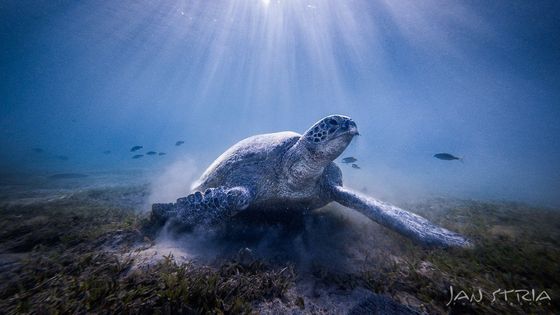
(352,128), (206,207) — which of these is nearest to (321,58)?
(352,128)

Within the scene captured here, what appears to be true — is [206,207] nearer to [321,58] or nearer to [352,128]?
[352,128]

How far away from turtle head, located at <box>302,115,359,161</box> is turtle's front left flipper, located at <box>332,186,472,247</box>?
953mm

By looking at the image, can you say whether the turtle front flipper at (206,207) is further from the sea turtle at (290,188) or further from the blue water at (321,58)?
the blue water at (321,58)

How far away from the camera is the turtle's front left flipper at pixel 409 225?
3027mm

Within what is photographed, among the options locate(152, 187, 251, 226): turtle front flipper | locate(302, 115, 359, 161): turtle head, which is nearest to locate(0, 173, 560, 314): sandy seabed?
locate(152, 187, 251, 226): turtle front flipper

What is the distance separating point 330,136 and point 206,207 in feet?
7.80

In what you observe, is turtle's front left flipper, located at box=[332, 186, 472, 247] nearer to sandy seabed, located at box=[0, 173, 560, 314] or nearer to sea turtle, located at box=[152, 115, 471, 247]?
sea turtle, located at box=[152, 115, 471, 247]

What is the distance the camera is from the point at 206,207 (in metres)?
3.31

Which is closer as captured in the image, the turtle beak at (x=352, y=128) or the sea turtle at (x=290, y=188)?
the sea turtle at (x=290, y=188)

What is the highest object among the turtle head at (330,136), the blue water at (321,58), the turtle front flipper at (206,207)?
the blue water at (321,58)

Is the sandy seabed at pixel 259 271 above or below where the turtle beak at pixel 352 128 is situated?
below

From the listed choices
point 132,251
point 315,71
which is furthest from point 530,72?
point 132,251

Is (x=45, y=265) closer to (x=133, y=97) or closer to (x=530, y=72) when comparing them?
(x=530, y=72)

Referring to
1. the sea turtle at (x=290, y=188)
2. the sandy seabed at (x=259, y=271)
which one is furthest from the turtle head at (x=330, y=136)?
the sandy seabed at (x=259, y=271)
